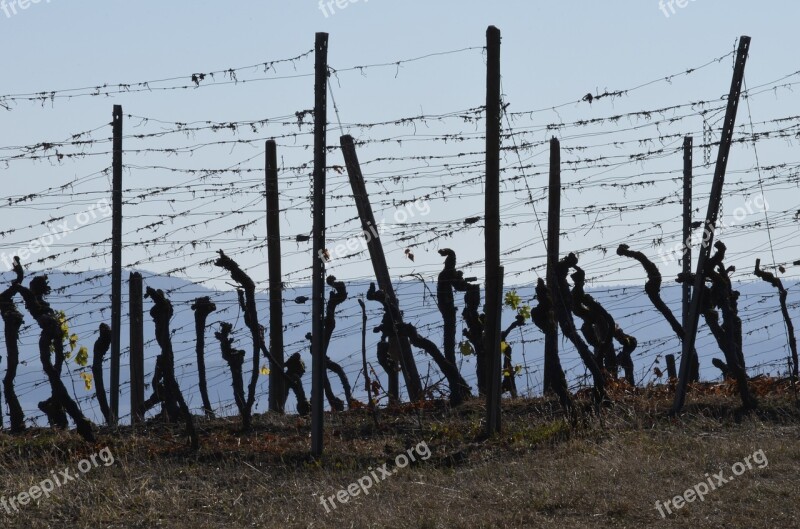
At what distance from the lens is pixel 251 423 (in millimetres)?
15273

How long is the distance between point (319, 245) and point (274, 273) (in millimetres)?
4638

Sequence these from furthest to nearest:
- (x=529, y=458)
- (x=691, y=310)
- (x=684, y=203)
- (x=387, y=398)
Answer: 1. (x=684, y=203)
2. (x=387, y=398)
3. (x=691, y=310)
4. (x=529, y=458)

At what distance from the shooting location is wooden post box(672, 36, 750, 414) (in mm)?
14641

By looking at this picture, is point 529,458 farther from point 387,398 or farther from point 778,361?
point 778,361

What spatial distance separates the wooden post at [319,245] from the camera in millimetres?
13234

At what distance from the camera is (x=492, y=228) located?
14148 millimetres

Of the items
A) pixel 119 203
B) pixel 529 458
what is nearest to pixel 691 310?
pixel 529 458

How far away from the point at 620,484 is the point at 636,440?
2.24 meters

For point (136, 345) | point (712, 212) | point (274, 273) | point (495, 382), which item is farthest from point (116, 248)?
point (712, 212)

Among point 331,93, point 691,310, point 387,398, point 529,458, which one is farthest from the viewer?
point 387,398

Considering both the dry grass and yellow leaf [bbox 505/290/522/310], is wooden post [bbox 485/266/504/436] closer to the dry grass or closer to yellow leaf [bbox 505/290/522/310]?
the dry grass

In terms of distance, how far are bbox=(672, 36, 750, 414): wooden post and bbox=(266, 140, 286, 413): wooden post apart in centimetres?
590
